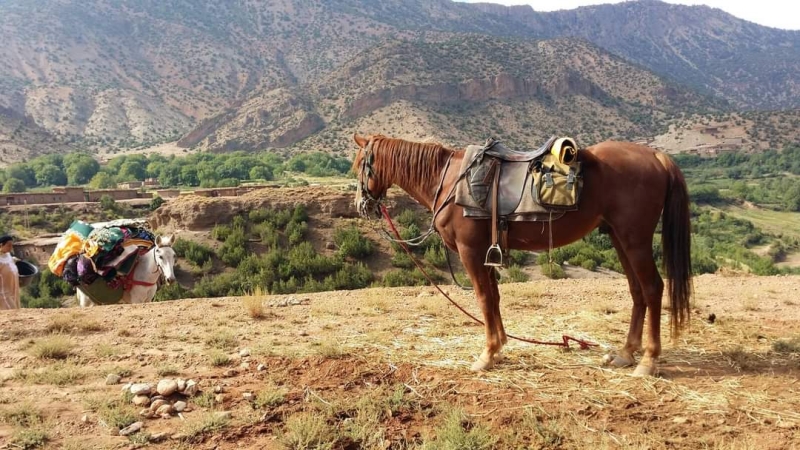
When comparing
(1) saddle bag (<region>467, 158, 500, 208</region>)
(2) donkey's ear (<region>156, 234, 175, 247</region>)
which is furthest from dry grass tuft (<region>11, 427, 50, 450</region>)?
(2) donkey's ear (<region>156, 234, 175, 247</region>)

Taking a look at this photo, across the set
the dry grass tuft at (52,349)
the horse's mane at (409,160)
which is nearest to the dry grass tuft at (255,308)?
the dry grass tuft at (52,349)

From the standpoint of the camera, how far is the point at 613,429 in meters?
3.75

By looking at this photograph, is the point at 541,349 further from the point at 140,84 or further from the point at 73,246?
the point at 140,84

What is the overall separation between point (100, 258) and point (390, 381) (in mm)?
6459

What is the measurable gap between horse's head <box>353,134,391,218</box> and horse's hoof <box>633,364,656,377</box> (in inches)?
112

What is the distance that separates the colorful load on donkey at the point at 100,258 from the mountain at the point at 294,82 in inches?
3130

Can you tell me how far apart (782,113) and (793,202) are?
5737 centimetres

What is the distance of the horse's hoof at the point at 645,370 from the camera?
4656mm

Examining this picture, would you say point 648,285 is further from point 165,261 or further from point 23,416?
point 165,261

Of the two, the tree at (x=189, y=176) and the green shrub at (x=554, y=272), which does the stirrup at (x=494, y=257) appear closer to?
the green shrub at (x=554, y=272)

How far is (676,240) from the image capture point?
4777 millimetres

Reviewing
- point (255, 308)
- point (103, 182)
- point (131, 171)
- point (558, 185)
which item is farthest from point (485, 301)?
point (131, 171)

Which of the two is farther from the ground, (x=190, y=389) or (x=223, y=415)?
(x=223, y=415)

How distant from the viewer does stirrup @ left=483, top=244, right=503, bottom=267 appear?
483 cm
